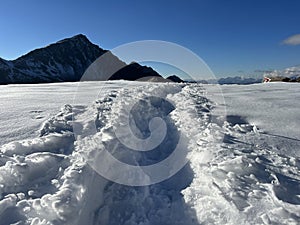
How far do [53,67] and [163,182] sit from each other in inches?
6601

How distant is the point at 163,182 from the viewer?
495cm

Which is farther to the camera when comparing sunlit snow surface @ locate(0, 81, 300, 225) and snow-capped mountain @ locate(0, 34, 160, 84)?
snow-capped mountain @ locate(0, 34, 160, 84)

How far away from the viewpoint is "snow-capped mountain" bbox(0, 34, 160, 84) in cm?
12169

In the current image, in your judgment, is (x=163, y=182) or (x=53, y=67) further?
(x=53, y=67)

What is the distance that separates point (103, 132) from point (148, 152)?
0.98 metres

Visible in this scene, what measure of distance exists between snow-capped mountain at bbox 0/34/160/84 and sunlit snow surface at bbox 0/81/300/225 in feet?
346

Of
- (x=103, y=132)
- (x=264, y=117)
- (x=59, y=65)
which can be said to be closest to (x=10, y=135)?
(x=103, y=132)

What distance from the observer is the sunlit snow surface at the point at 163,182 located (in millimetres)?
3502

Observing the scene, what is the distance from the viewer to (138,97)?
345 inches

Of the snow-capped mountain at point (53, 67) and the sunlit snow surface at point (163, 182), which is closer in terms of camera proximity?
the sunlit snow surface at point (163, 182)

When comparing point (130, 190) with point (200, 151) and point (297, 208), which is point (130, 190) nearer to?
point (200, 151)

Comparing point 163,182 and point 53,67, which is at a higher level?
point 163,182

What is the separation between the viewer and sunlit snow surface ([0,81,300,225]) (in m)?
3.50

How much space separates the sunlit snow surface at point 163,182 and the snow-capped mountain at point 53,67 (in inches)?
4153
